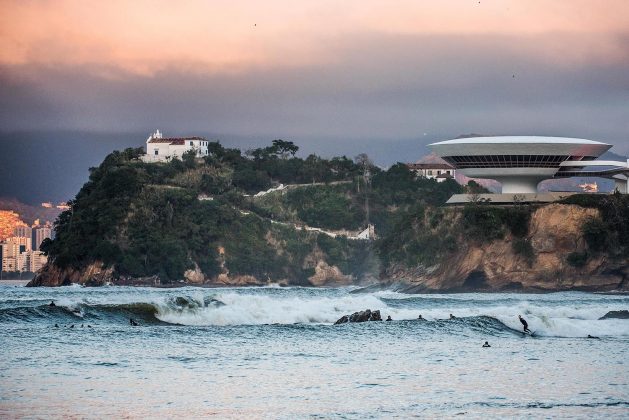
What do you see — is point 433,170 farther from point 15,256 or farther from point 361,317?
point 361,317

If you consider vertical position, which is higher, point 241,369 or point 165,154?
point 165,154

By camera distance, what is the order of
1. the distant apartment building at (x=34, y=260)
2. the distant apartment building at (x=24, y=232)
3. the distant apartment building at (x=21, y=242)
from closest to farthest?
the distant apartment building at (x=21, y=242) → the distant apartment building at (x=34, y=260) → the distant apartment building at (x=24, y=232)

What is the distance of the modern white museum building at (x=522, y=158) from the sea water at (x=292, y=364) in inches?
2129

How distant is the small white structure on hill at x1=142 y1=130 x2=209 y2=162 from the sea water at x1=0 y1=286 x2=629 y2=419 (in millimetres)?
104170

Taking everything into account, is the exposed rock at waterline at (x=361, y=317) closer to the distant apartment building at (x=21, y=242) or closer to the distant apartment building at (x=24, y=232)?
the distant apartment building at (x=21, y=242)

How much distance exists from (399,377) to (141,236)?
9869 centimetres

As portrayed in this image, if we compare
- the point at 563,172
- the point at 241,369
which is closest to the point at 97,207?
the point at 563,172

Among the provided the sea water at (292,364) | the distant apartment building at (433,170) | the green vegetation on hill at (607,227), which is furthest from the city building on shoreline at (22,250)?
the sea water at (292,364)

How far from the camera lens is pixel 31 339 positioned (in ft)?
113

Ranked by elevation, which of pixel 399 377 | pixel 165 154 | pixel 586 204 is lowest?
pixel 399 377

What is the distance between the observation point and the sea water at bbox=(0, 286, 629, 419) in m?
23.0

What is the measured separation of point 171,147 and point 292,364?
12439 centimetres

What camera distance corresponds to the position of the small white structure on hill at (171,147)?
150875mm

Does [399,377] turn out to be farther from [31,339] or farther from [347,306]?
[347,306]
